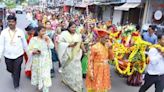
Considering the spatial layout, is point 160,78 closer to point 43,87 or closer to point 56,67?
point 43,87

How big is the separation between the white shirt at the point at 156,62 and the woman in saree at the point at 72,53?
172 centimetres

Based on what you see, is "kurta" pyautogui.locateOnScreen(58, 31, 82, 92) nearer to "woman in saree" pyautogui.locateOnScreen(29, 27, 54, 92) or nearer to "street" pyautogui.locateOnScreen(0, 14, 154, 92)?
"street" pyautogui.locateOnScreen(0, 14, 154, 92)

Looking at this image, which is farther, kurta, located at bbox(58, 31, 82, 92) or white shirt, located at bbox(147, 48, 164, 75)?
kurta, located at bbox(58, 31, 82, 92)

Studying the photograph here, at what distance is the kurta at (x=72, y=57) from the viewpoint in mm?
6469

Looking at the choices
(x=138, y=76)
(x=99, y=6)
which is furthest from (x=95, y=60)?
(x=99, y=6)

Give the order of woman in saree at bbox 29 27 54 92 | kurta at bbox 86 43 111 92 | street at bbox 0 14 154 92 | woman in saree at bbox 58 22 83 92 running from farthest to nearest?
street at bbox 0 14 154 92 < woman in saree at bbox 58 22 83 92 < woman in saree at bbox 29 27 54 92 < kurta at bbox 86 43 111 92

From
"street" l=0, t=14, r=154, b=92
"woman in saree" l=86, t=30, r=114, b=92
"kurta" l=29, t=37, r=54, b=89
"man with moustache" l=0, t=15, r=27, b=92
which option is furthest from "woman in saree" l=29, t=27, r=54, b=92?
"woman in saree" l=86, t=30, r=114, b=92

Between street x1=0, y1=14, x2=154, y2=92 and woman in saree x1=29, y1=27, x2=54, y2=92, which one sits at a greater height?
woman in saree x1=29, y1=27, x2=54, y2=92

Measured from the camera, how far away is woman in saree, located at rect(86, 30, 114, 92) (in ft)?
17.0

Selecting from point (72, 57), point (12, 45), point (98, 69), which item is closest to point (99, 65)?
point (98, 69)

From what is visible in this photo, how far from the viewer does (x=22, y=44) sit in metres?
6.33

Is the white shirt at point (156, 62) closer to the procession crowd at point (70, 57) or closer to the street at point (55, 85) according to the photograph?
the procession crowd at point (70, 57)

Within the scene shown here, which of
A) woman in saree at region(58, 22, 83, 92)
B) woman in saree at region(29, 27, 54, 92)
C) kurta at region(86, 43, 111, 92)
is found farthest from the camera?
woman in saree at region(58, 22, 83, 92)

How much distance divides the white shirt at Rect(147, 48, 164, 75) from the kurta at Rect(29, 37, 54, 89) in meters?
2.09
